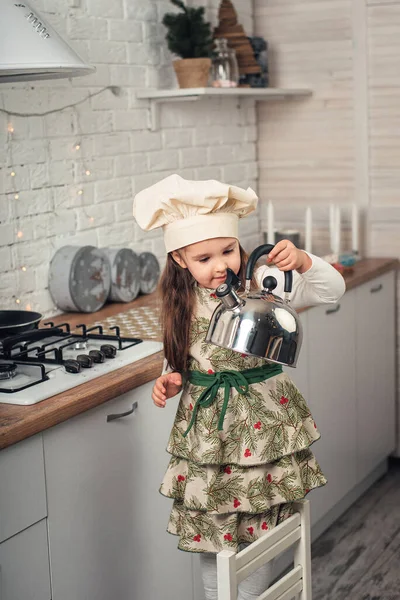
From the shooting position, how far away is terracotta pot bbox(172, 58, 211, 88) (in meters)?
3.30

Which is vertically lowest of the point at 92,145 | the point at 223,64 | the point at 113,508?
the point at 113,508

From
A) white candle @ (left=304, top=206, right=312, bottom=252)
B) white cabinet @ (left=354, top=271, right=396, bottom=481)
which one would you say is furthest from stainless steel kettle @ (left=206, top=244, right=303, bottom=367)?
white candle @ (left=304, top=206, right=312, bottom=252)

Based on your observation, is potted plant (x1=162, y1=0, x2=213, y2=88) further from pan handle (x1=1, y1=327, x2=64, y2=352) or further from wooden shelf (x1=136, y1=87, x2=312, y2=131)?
pan handle (x1=1, y1=327, x2=64, y2=352)

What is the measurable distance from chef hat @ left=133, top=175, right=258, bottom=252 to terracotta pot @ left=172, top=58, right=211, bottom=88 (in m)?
1.57

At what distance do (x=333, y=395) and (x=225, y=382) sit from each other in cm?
157

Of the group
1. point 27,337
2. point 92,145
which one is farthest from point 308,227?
point 27,337

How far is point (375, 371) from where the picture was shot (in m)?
3.77

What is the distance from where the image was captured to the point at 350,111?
388 centimetres

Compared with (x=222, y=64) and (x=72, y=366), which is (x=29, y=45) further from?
(x=222, y=64)

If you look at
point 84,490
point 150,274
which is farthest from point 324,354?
point 84,490

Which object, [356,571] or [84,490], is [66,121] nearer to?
[84,490]

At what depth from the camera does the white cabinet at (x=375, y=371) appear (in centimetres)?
362

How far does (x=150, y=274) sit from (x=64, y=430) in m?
1.27

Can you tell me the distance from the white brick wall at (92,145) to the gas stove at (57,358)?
401mm
